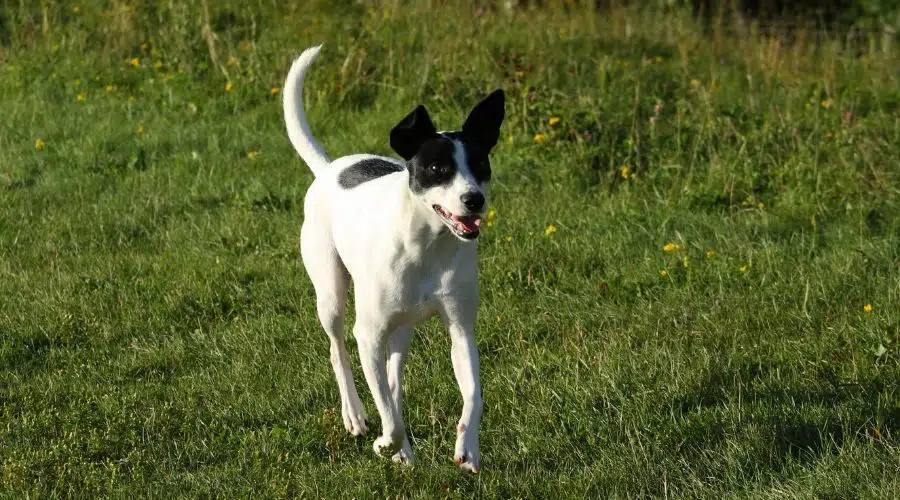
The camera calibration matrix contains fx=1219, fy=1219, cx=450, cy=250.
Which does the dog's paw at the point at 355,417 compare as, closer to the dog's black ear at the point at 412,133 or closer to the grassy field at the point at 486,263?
the grassy field at the point at 486,263

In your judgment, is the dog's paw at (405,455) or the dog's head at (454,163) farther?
the dog's paw at (405,455)

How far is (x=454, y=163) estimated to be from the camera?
384 centimetres

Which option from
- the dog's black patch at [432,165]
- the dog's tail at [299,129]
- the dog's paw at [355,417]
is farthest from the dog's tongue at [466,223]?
the dog's tail at [299,129]

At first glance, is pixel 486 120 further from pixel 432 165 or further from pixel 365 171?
pixel 365 171

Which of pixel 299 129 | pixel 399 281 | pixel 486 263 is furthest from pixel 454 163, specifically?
pixel 486 263

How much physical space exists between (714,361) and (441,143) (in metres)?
1.77

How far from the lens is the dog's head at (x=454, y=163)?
12.3 ft

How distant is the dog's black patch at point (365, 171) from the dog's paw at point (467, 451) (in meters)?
1.06

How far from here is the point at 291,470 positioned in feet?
14.0

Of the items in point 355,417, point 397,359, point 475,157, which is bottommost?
point 355,417

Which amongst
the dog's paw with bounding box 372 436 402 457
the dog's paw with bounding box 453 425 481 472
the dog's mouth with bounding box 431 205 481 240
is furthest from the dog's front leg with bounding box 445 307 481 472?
the dog's mouth with bounding box 431 205 481 240

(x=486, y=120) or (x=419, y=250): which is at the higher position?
(x=486, y=120)

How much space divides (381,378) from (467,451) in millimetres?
424

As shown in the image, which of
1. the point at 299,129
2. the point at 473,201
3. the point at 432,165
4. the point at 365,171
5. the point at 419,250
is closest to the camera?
the point at 473,201
